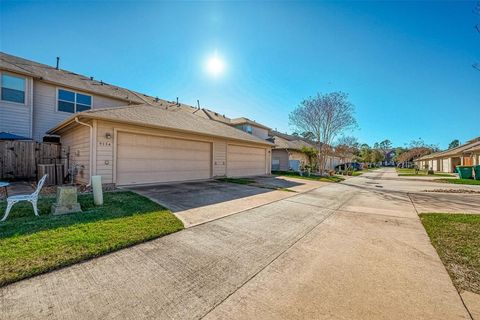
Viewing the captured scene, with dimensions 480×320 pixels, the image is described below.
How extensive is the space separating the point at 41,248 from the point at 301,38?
40.3ft

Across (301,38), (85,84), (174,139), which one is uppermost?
(301,38)

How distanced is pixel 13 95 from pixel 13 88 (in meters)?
0.38

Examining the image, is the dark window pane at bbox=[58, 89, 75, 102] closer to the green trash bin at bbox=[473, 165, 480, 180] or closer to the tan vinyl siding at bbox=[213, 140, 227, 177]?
the tan vinyl siding at bbox=[213, 140, 227, 177]

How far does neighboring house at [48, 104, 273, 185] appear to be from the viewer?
8180mm

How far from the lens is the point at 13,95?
10.9 meters

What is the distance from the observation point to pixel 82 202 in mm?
6043

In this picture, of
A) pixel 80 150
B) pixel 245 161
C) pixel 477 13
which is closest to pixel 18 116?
pixel 80 150

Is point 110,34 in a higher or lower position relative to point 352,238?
higher

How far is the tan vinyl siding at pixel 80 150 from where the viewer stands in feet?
28.1

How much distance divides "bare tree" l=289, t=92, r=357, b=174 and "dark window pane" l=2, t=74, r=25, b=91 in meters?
21.2

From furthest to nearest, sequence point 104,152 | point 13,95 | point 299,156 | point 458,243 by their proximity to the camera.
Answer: point 299,156, point 13,95, point 104,152, point 458,243

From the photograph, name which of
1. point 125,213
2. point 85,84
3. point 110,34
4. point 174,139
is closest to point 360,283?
point 125,213

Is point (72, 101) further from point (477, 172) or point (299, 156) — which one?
point (477, 172)

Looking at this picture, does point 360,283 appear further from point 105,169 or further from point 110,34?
point 110,34
